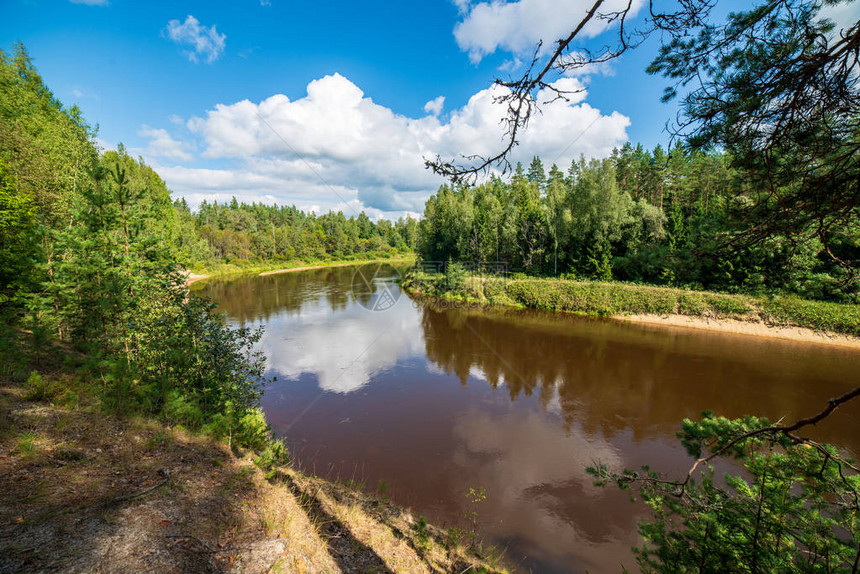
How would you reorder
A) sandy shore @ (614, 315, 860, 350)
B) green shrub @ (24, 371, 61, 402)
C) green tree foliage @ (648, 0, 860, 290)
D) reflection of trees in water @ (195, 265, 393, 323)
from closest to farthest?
green tree foliage @ (648, 0, 860, 290)
green shrub @ (24, 371, 61, 402)
sandy shore @ (614, 315, 860, 350)
reflection of trees in water @ (195, 265, 393, 323)

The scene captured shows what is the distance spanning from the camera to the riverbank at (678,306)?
62.5ft

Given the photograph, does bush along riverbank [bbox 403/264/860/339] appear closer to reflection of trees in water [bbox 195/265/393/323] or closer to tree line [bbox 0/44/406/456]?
reflection of trees in water [bbox 195/265/393/323]

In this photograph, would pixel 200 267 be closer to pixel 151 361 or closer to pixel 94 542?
pixel 151 361

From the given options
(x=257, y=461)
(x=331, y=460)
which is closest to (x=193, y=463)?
(x=257, y=461)

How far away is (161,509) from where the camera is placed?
4.07 m

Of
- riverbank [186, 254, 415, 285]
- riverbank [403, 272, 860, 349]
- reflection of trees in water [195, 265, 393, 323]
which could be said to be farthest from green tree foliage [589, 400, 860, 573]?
riverbank [186, 254, 415, 285]

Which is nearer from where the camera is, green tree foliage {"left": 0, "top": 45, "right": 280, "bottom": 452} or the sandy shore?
green tree foliage {"left": 0, "top": 45, "right": 280, "bottom": 452}

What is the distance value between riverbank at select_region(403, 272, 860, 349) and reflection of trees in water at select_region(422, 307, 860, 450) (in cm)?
152

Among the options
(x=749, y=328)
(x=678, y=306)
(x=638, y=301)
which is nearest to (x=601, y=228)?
(x=638, y=301)

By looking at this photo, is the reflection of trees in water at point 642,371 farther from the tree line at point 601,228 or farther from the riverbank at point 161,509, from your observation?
the riverbank at point 161,509

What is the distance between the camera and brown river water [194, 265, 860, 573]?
310 inches

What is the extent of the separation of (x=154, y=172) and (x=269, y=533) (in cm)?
5658

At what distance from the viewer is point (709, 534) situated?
3377 millimetres

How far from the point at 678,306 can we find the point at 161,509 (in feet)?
96.7
